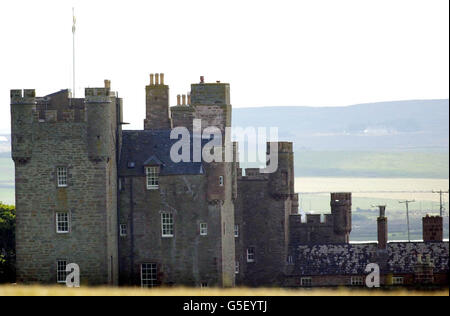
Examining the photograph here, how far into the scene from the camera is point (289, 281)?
3713 inches

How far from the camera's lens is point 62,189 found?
76188 mm

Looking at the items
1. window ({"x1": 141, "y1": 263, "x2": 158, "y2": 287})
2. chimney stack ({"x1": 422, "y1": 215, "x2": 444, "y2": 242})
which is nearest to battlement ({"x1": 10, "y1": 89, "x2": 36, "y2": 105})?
window ({"x1": 141, "y1": 263, "x2": 158, "y2": 287})

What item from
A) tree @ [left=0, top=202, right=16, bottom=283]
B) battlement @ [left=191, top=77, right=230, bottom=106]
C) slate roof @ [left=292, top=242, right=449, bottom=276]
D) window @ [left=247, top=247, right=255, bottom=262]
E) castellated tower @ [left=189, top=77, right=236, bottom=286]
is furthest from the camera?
slate roof @ [left=292, top=242, right=449, bottom=276]

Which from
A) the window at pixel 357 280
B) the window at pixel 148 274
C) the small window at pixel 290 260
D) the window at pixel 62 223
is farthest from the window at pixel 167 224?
the window at pixel 357 280

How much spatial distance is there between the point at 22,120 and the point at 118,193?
728 centimetres

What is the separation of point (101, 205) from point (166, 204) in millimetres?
4562

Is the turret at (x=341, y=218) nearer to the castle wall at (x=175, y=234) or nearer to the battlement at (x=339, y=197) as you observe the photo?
the battlement at (x=339, y=197)

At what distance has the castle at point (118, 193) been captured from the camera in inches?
2997

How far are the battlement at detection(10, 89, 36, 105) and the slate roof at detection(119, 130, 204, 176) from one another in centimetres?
670

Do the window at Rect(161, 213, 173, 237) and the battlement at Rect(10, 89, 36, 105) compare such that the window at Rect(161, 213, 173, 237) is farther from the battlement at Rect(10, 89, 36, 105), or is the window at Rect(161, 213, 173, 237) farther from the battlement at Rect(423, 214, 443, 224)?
the battlement at Rect(423, 214, 443, 224)

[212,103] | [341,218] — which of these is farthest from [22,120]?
[341,218]

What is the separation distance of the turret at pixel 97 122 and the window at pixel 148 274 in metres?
7.27

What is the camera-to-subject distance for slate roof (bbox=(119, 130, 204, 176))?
79250 mm
